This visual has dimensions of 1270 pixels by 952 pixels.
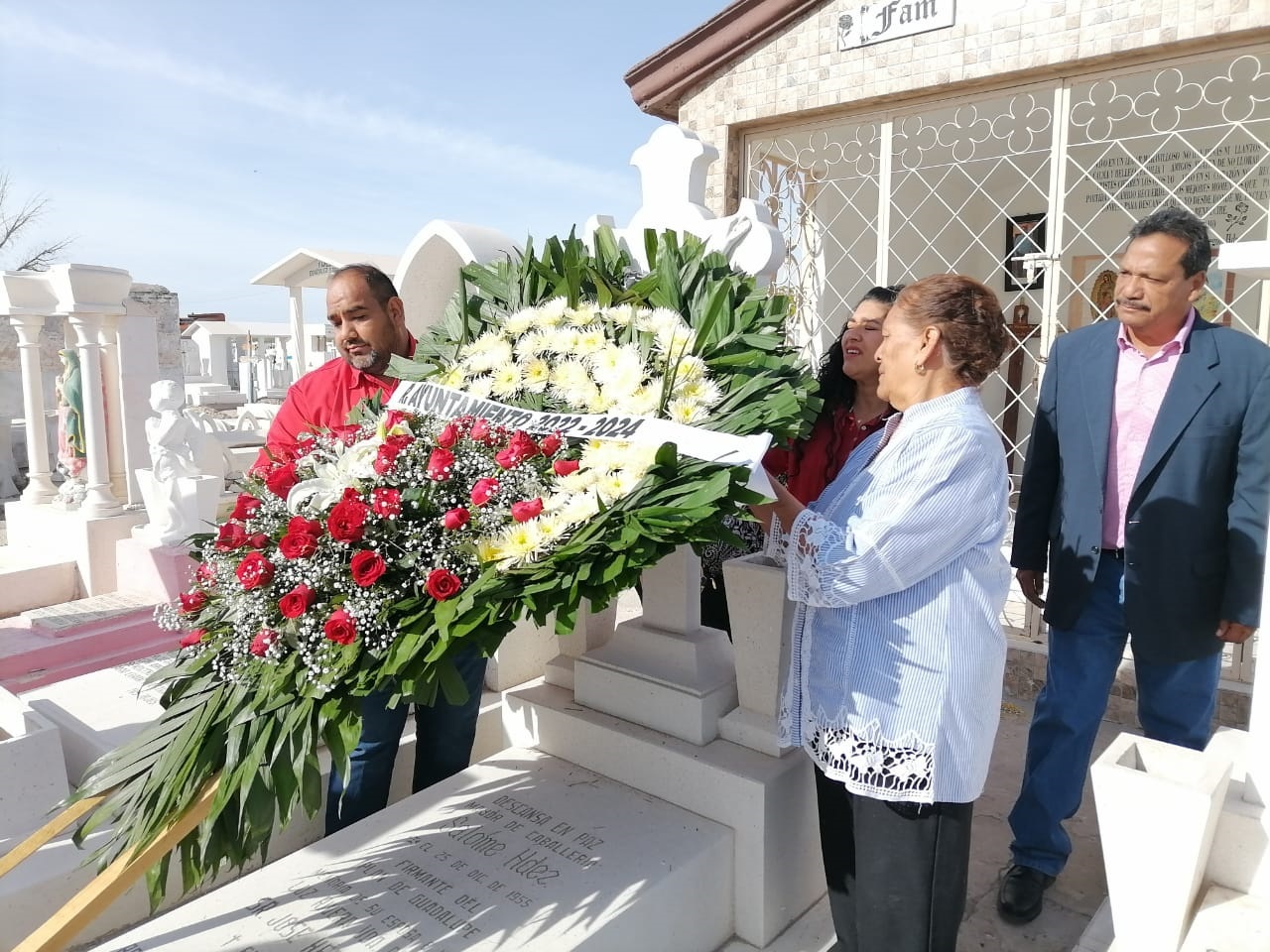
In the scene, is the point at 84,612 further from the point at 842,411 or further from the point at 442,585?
the point at 842,411

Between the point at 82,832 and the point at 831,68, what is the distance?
467cm

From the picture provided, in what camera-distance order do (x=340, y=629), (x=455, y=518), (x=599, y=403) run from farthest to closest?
(x=599, y=403) < (x=455, y=518) < (x=340, y=629)

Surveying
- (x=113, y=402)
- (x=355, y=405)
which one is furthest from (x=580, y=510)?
(x=113, y=402)

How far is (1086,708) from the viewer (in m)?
2.23

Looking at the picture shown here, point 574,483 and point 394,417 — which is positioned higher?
point 394,417

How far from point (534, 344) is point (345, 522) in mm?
619

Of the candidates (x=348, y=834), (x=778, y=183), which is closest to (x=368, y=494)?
(x=348, y=834)

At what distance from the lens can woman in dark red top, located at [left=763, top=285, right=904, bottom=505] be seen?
7.67 ft

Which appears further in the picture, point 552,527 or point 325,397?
point 325,397

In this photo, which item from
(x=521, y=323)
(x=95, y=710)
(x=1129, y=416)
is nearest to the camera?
(x=521, y=323)

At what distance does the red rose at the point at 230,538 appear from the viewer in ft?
5.42

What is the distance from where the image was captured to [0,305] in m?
6.00

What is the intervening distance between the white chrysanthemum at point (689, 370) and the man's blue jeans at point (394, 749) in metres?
0.96

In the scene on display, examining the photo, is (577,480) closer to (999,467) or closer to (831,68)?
(999,467)
